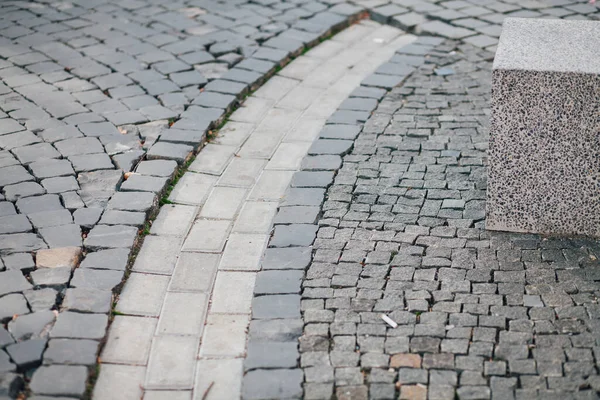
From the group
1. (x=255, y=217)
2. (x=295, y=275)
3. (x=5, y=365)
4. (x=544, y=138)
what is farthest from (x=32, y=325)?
(x=544, y=138)

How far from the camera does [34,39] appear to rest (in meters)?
7.49

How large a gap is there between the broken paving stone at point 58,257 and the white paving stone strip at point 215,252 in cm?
35

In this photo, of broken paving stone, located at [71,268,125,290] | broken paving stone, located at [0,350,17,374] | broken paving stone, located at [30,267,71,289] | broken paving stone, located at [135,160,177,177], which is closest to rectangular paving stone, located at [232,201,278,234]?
broken paving stone, located at [135,160,177,177]

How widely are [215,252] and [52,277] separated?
974 millimetres

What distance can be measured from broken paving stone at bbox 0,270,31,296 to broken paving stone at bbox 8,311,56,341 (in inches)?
9.9

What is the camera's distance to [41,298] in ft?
13.6

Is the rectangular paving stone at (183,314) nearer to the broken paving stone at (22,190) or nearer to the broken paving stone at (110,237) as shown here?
the broken paving stone at (110,237)

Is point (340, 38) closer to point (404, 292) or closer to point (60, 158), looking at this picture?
A: point (60, 158)

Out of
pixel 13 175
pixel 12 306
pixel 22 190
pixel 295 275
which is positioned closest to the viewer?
pixel 12 306

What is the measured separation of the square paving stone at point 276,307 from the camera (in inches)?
162

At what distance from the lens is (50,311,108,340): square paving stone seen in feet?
12.8

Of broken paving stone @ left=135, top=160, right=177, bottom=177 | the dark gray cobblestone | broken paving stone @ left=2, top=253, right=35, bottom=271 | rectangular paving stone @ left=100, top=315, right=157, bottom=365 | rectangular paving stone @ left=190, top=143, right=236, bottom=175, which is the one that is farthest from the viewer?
rectangular paving stone @ left=190, top=143, right=236, bottom=175

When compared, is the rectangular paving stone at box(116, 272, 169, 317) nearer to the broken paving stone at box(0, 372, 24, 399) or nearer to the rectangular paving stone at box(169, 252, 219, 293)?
the rectangular paving stone at box(169, 252, 219, 293)

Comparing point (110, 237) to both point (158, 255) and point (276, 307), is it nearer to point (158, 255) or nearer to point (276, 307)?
point (158, 255)
